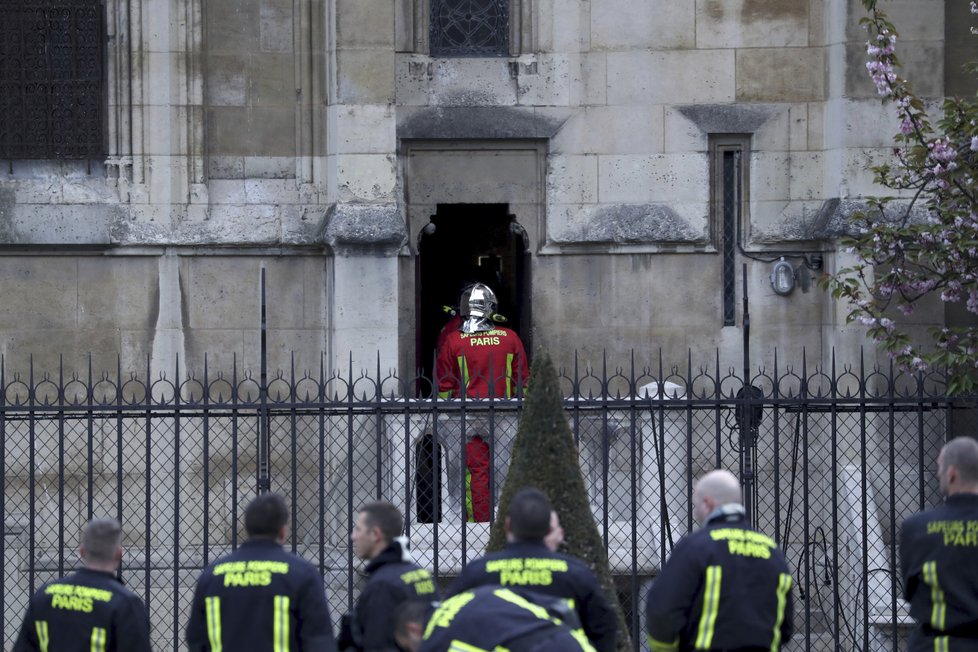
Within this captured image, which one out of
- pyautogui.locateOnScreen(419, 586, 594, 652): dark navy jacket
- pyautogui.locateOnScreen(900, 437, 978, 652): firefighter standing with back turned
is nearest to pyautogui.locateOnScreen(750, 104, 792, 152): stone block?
pyautogui.locateOnScreen(900, 437, 978, 652): firefighter standing with back turned

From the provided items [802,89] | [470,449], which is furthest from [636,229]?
[470,449]

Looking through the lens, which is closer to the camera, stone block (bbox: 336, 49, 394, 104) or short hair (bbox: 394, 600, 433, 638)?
short hair (bbox: 394, 600, 433, 638)

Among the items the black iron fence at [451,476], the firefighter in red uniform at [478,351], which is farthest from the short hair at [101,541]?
the firefighter in red uniform at [478,351]

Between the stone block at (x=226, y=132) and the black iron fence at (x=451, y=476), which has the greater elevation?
the stone block at (x=226, y=132)

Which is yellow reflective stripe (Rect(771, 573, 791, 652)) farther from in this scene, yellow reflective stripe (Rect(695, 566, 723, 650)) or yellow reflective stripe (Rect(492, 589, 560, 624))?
yellow reflective stripe (Rect(492, 589, 560, 624))

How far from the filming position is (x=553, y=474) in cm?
970

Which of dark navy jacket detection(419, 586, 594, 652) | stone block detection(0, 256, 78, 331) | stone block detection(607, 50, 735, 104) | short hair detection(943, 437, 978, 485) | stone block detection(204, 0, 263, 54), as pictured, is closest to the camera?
dark navy jacket detection(419, 586, 594, 652)

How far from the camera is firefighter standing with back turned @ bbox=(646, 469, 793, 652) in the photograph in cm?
721

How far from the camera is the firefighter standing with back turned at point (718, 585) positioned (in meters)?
7.21

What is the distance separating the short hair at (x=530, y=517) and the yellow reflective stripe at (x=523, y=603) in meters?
1.37

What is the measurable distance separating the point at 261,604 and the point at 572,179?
8.17m

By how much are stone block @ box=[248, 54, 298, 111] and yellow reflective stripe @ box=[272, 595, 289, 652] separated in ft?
26.7

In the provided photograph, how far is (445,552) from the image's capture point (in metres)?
13.0

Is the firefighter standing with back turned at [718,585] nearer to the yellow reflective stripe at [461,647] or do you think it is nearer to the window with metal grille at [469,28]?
the yellow reflective stripe at [461,647]
